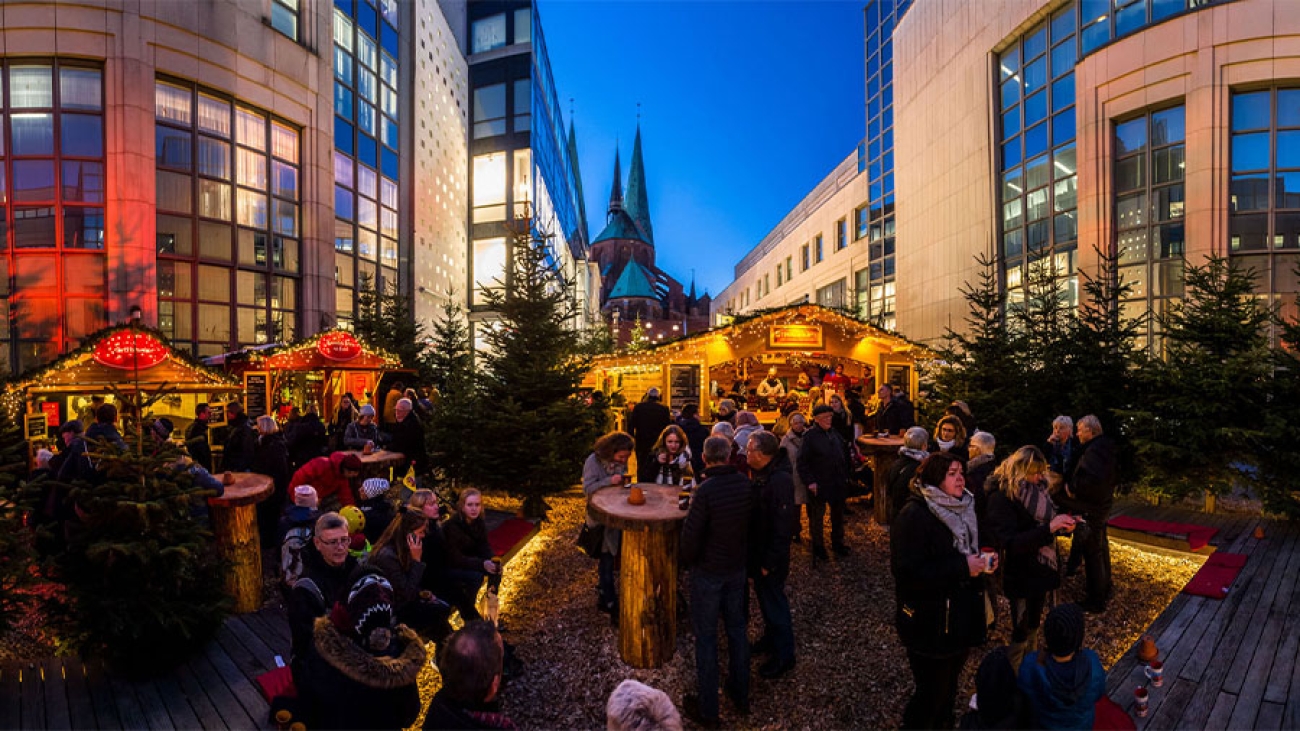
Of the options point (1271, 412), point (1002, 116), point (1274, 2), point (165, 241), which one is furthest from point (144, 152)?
point (1274, 2)

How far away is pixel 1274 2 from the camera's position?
535 inches

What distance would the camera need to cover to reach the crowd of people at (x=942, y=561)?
113 inches

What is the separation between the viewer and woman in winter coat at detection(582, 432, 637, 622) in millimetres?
5531

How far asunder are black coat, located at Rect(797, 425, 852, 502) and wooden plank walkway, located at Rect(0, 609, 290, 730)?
18.2 feet

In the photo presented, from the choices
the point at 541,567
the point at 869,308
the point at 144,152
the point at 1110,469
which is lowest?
the point at 541,567

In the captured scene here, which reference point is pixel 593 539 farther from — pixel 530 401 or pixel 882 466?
pixel 882 466

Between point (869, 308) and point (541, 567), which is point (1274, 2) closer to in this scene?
point (869, 308)

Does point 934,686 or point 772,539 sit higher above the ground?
point 772,539

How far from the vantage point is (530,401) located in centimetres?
914

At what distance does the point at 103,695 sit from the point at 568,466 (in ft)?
17.9

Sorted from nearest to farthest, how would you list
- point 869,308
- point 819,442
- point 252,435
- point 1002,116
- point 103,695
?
point 103,695 < point 819,442 < point 252,435 < point 1002,116 < point 869,308

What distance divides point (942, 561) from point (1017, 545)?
3.87ft

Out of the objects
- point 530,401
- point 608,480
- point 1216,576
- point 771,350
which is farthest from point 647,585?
point 771,350

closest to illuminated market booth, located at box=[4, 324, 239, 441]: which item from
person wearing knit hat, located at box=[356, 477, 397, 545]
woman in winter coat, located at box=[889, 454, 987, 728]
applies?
person wearing knit hat, located at box=[356, 477, 397, 545]
